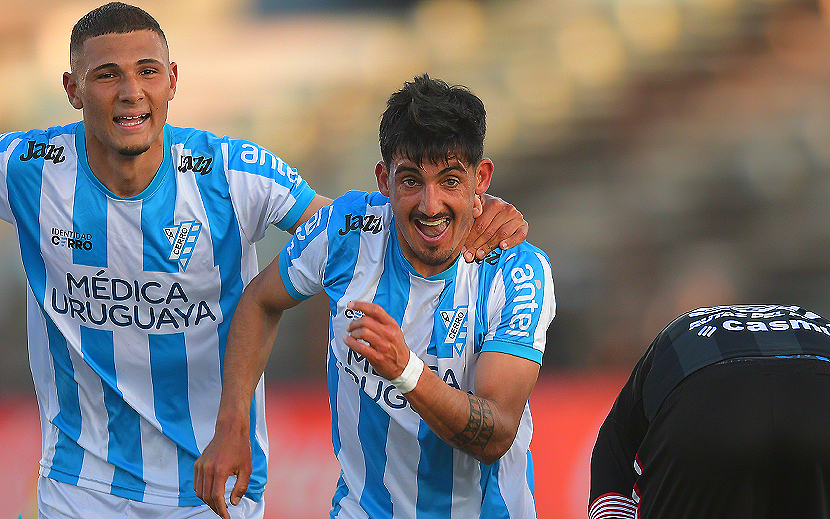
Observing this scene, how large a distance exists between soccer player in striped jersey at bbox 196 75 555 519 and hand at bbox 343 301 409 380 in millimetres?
222

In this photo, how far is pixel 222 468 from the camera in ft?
9.31

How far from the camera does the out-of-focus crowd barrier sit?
5168 mm

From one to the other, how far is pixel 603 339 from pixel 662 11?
9.68 feet

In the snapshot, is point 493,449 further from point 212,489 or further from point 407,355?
point 212,489

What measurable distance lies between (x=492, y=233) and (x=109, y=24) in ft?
4.97

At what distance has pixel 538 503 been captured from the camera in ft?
17.0

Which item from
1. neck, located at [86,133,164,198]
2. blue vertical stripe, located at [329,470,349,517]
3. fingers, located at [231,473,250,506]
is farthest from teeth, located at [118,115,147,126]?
blue vertical stripe, located at [329,470,349,517]

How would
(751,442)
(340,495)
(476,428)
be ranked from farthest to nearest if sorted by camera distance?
(340,495)
(476,428)
(751,442)

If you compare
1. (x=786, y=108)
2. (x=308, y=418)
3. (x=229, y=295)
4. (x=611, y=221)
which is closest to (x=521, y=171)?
(x=611, y=221)

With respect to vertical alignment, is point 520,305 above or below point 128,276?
below

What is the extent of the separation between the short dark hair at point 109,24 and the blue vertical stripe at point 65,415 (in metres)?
0.99

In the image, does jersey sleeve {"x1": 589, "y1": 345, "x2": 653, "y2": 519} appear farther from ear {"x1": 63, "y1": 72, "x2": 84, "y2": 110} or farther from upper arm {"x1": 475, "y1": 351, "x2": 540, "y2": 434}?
ear {"x1": 63, "y1": 72, "x2": 84, "y2": 110}

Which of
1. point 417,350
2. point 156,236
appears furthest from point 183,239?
point 417,350

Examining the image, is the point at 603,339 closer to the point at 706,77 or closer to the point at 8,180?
the point at 706,77
